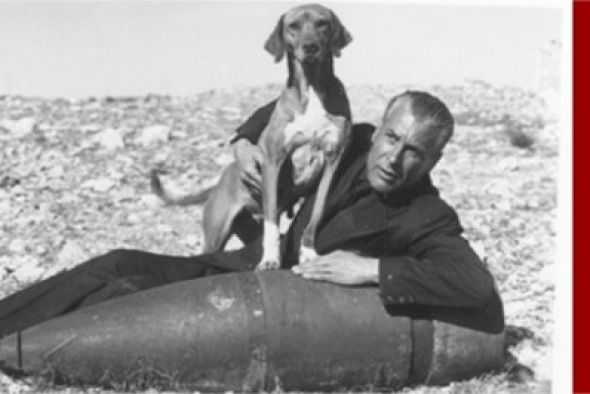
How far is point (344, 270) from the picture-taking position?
4164 mm

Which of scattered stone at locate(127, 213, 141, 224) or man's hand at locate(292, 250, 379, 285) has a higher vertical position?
man's hand at locate(292, 250, 379, 285)

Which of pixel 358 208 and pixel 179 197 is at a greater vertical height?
pixel 358 208

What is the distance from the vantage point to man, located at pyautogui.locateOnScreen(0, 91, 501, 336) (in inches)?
159

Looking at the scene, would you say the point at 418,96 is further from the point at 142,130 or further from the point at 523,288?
the point at 142,130

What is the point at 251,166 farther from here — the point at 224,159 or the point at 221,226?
the point at 224,159

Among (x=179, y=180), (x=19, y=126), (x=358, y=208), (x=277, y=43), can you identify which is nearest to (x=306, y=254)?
(x=358, y=208)

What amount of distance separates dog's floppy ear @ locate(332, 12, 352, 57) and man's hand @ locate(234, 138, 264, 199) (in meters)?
0.71

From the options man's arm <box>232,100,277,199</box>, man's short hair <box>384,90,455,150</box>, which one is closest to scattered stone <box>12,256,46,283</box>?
man's arm <box>232,100,277,199</box>

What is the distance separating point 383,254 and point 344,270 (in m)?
0.33

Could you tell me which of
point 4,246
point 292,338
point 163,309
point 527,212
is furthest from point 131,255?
point 527,212

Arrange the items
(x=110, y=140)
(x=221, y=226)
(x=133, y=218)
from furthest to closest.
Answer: (x=110, y=140) → (x=133, y=218) → (x=221, y=226)

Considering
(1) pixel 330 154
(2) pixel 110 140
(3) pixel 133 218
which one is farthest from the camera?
(2) pixel 110 140

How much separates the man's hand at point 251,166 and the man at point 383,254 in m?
0.45

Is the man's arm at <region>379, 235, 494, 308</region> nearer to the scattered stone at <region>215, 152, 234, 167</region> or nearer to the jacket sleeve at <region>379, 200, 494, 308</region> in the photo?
the jacket sleeve at <region>379, 200, 494, 308</region>
